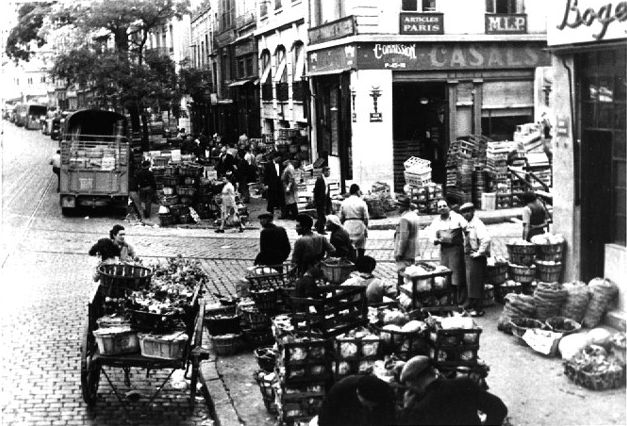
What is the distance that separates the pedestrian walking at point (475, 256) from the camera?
12875 mm

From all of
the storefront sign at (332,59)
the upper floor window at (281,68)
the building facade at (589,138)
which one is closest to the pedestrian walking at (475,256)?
the building facade at (589,138)

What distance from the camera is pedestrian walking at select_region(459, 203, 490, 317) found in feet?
42.2

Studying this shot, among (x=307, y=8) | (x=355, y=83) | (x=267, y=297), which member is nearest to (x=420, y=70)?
(x=355, y=83)

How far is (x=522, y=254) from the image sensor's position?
42.3ft

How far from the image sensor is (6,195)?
3147 cm

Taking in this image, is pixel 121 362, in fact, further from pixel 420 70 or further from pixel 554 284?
pixel 420 70

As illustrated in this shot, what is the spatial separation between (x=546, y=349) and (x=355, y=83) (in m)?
16.0

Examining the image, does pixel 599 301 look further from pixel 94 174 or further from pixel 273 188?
pixel 94 174

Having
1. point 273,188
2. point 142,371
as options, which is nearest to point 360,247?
point 142,371

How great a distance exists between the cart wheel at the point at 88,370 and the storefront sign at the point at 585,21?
7312mm

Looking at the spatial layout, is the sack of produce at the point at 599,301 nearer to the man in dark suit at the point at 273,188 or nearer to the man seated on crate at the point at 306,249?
the man seated on crate at the point at 306,249

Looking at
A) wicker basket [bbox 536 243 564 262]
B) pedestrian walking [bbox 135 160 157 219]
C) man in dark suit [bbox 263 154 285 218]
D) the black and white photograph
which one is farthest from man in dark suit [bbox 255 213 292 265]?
pedestrian walking [bbox 135 160 157 219]

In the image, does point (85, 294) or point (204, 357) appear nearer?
point (204, 357)

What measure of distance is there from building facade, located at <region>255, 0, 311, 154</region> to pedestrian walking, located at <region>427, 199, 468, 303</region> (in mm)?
19744
